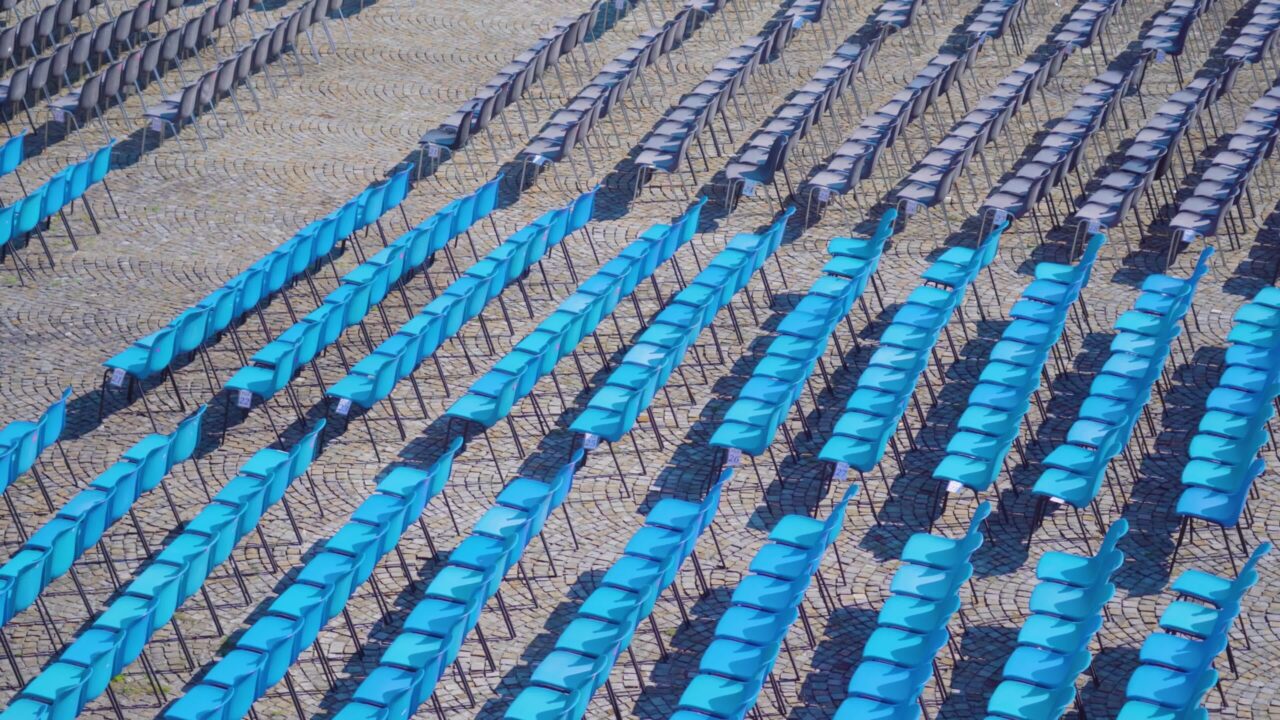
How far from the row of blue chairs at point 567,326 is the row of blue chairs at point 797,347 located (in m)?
1.28

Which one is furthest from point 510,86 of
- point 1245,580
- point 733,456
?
point 1245,580

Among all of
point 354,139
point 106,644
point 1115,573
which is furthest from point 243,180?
point 1115,573

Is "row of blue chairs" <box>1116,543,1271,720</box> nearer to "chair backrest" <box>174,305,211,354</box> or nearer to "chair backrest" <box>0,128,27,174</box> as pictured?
"chair backrest" <box>174,305,211,354</box>

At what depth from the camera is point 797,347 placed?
14.5 metres

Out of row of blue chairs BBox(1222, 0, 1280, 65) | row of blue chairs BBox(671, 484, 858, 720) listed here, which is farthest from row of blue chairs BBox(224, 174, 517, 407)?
row of blue chairs BBox(1222, 0, 1280, 65)

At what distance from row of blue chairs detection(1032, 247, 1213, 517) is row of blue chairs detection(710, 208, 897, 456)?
78.1 inches

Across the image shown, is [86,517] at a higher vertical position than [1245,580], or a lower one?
higher

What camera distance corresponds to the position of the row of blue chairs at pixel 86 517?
440 inches

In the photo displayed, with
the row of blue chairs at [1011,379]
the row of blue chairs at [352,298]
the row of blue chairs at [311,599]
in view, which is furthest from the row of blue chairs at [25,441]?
the row of blue chairs at [1011,379]

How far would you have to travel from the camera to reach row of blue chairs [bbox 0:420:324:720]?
34.1 ft

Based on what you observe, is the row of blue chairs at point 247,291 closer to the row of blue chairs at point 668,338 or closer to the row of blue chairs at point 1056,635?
the row of blue chairs at point 668,338

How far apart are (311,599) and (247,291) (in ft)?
14.2

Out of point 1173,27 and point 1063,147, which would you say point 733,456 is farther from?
point 1173,27

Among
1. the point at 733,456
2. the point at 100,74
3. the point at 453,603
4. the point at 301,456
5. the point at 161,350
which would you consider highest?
the point at 100,74
